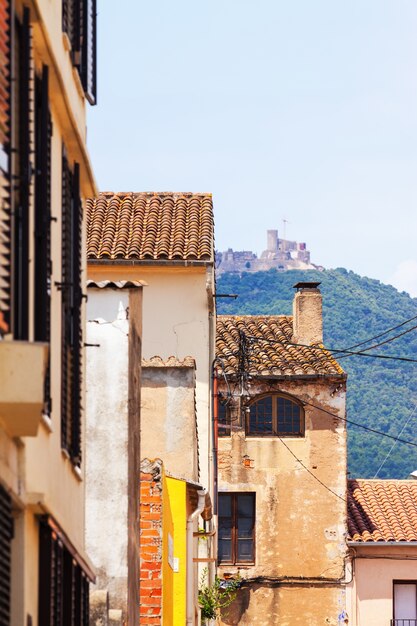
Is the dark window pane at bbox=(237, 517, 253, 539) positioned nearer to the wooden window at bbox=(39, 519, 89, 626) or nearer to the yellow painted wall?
the yellow painted wall

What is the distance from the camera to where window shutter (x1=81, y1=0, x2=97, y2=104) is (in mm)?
11188

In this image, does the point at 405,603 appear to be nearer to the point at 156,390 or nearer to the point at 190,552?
the point at 156,390

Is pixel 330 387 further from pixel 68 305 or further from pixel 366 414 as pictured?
pixel 366 414

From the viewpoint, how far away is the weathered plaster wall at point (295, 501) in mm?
40062

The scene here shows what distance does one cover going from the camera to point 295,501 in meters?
40.4

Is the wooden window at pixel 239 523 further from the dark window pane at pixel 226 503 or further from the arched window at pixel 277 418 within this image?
the arched window at pixel 277 418

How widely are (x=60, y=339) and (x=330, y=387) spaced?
3104 cm

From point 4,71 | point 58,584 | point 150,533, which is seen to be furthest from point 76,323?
point 150,533

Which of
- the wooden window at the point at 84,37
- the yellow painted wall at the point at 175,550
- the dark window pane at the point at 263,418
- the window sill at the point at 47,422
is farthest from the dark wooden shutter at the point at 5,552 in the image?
the dark window pane at the point at 263,418

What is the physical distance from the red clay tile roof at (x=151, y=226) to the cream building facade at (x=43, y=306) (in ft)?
61.9

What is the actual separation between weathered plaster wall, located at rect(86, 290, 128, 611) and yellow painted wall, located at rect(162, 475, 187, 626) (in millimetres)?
2159

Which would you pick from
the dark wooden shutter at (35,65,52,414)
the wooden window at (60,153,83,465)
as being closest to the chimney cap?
the wooden window at (60,153,83,465)

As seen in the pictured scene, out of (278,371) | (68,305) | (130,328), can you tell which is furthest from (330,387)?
(68,305)

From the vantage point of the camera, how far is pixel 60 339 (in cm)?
Result: 985
